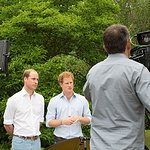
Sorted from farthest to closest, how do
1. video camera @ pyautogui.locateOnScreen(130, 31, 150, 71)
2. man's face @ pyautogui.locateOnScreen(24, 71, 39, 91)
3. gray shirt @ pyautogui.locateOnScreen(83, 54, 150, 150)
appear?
man's face @ pyautogui.locateOnScreen(24, 71, 39, 91) < video camera @ pyautogui.locateOnScreen(130, 31, 150, 71) < gray shirt @ pyautogui.locateOnScreen(83, 54, 150, 150)

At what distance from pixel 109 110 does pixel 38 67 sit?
16.1 feet

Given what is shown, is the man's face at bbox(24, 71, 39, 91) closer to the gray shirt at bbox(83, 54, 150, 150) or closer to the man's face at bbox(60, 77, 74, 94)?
the man's face at bbox(60, 77, 74, 94)

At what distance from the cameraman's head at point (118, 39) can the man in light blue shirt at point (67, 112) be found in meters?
1.78

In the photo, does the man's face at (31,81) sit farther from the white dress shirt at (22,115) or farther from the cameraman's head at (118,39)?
the cameraman's head at (118,39)

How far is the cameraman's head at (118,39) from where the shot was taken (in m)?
2.66

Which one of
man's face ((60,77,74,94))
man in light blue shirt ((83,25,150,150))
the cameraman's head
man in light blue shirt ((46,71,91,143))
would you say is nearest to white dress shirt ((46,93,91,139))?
man in light blue shirt ((46,71,91,143))

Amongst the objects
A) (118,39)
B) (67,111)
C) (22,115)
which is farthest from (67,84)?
(118,39)

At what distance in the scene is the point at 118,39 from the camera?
105 inches

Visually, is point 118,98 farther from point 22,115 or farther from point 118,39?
point 22,115

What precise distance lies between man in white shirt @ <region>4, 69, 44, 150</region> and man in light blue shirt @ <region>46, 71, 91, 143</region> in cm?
19

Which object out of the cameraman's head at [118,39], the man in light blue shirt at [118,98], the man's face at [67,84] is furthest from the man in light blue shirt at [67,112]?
the cameraman's head at [118,39]

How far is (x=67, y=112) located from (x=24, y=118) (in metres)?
0.46

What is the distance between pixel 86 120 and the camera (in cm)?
445

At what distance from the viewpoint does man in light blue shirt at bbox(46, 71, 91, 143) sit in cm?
440
